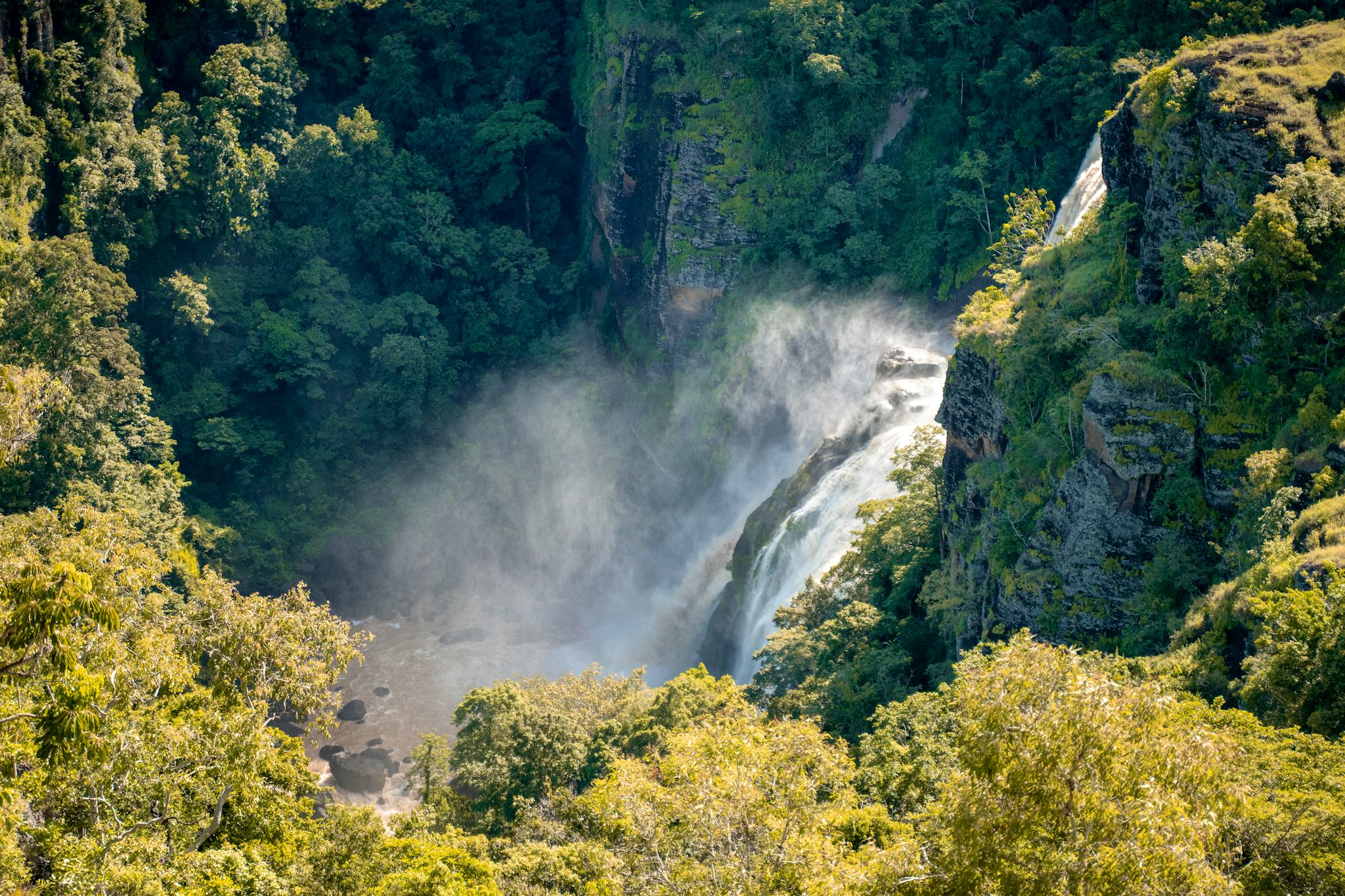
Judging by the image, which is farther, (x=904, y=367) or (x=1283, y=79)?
(x=904, y=367)

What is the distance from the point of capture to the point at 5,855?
476 inches

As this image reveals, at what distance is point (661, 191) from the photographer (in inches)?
1769

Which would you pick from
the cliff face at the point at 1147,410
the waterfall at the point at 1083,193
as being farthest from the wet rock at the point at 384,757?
the waterfall at the point at 1083,193

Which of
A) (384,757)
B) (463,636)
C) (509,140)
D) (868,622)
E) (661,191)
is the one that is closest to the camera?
(868,622)

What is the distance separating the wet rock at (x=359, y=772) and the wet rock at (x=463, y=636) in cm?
655

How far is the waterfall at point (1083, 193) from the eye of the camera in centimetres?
3177

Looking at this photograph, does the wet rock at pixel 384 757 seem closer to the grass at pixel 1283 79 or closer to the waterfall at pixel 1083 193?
the waterfall at pixel 1083 193

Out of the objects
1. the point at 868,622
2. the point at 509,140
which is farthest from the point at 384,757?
the point at 509,140

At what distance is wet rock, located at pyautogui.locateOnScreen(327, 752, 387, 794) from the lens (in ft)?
116

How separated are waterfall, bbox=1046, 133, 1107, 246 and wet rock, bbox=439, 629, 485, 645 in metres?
24.5

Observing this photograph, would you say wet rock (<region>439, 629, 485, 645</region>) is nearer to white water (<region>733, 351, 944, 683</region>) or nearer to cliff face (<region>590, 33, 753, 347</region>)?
Answer: white water (<region>733, 351, 944, 683</region>)

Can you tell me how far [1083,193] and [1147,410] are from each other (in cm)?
1497

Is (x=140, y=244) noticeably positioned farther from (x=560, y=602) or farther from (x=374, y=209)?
(x=560, y=602)

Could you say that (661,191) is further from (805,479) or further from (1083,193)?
(1083,193)
